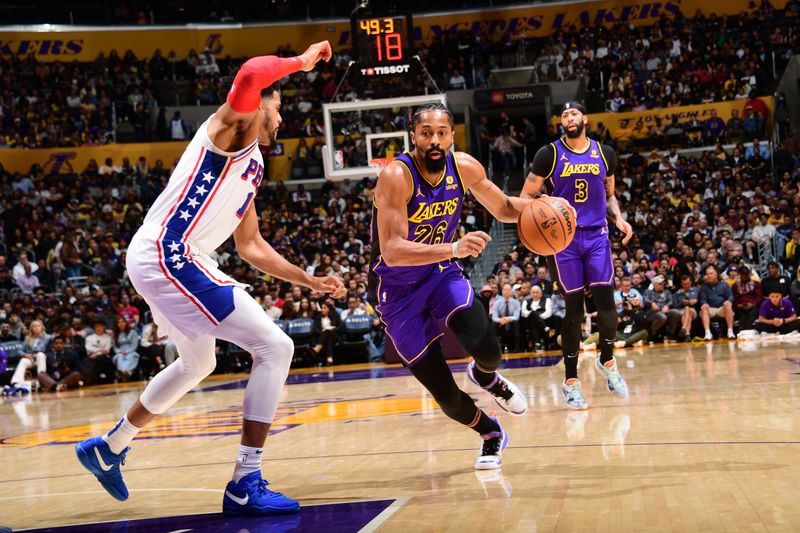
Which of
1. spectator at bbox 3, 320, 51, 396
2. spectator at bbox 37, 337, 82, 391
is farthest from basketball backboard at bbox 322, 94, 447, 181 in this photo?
spectator at bbox 3, 320, 51, 396

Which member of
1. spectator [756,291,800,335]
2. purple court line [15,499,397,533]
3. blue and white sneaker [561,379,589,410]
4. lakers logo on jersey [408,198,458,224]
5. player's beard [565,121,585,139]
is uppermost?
player's beard [565,121,585,139]

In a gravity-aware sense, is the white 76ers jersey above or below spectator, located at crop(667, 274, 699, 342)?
above

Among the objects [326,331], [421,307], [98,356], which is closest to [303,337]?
[326,331]

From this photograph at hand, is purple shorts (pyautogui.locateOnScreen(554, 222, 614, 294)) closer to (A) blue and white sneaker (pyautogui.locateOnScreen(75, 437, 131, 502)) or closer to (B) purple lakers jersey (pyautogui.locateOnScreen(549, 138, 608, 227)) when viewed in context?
(B) purple lakers jersey (pyautogui.locateOnScreen(549, 138, 608, 227))

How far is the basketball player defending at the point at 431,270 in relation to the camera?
5.14 meters

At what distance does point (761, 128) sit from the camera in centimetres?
2281

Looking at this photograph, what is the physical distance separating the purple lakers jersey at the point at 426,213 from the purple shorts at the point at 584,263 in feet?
8.14

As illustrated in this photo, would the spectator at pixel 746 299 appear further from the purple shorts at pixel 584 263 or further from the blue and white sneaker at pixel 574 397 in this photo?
the blue and white sneaker at pixel 574 397

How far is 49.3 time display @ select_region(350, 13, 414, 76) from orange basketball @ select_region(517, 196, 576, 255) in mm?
13152

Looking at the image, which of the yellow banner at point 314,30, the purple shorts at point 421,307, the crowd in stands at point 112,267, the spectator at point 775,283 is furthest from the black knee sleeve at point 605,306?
the yellow banner at point 314,30

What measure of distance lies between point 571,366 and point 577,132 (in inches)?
77.1

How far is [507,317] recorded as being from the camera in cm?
1597

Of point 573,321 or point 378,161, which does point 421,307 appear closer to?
point 573,321

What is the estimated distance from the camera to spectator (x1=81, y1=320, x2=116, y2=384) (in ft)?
54.1
